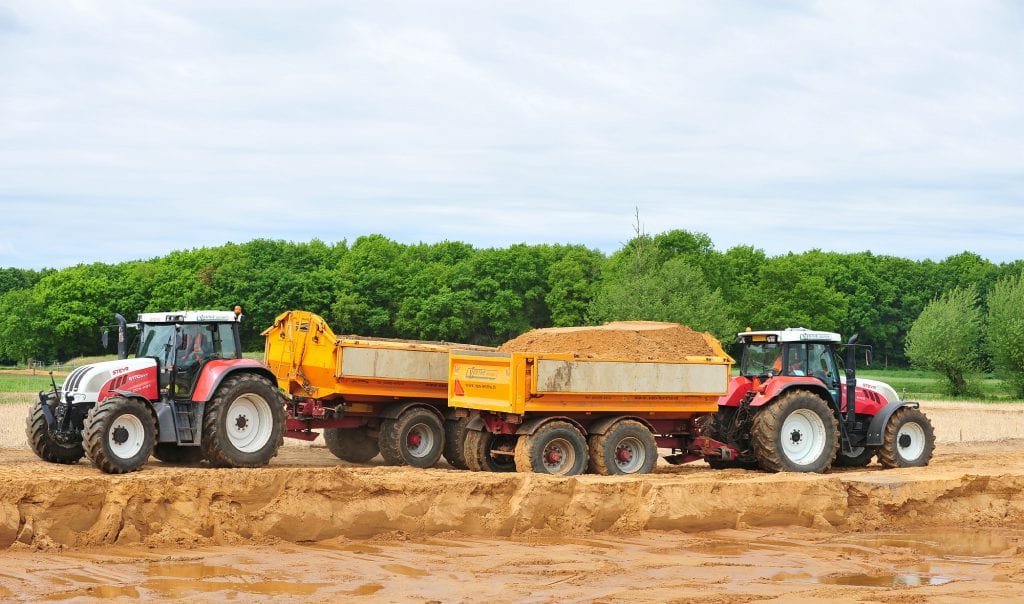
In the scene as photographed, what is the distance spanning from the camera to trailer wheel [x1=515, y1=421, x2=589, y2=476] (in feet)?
54.9

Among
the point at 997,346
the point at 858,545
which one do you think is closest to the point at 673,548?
the point at 858,545

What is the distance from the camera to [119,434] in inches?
585

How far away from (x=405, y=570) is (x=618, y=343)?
7220 mm

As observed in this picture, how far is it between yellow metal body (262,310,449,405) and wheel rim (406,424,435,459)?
1.86 feet

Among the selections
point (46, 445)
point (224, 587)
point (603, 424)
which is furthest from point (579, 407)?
point (46, 445)

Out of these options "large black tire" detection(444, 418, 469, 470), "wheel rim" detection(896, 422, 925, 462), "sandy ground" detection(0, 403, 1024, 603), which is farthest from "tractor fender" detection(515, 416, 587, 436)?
"wheel rim" detection(896, 422, 925, 462)

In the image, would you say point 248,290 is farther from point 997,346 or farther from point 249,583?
point 249,583

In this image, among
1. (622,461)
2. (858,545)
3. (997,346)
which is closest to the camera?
(858,545)

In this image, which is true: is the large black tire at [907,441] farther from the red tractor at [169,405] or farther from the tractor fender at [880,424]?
the red tractor at [169,405]

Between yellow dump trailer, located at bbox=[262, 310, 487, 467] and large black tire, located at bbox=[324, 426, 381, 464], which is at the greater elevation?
yellow dump trailer, located at bbox=[262, 310, 487, 467]

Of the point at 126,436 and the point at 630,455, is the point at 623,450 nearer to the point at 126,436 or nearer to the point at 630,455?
the point at 630,455

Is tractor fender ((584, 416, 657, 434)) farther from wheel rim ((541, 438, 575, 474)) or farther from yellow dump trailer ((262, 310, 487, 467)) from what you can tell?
yellow dump trailer ((262, 310, 487, 467))

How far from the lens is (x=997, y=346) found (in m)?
57.0

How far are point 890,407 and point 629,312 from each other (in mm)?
23912
